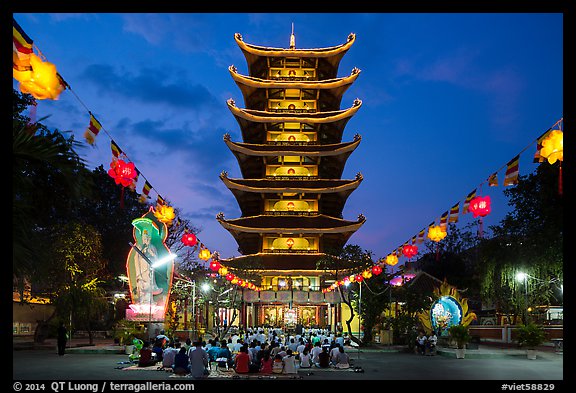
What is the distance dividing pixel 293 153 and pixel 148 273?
2464 centimetres

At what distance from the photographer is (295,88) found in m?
50.8

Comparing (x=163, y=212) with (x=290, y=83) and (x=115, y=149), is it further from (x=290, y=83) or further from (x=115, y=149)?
(x=290, y=83)

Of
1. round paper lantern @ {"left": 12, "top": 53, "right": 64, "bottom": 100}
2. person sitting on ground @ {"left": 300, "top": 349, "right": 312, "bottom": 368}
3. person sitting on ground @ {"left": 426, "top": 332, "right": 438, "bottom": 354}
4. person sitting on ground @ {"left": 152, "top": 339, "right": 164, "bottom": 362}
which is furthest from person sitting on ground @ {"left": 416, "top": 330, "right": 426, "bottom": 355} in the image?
round paper lantern @ {"left": 12, "top": 53, "right": 64, "bottom": 100}

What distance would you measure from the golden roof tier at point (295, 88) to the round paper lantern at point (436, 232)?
29.8m

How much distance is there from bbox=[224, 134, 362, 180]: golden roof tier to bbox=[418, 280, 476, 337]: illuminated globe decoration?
20.8 meters

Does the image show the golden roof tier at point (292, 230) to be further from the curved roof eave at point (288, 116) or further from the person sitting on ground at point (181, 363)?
the person sitting on ground at point (181, 363)

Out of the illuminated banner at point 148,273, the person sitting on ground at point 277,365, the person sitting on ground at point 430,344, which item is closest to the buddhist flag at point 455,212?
the person sitting on ground at point 277,365

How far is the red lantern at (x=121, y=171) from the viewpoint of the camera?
15.8 meters

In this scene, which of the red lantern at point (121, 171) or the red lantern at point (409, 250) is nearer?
the red lantern at point (121, 171)

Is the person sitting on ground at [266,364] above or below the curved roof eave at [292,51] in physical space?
below

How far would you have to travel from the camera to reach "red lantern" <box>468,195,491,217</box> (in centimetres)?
1747

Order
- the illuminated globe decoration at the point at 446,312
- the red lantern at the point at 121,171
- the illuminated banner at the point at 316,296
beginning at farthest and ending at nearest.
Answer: the illuminated banner at the point at 316,296 → the illuminated globe decoration at the point at 446,312 → the red lantern at the point at 121,171
